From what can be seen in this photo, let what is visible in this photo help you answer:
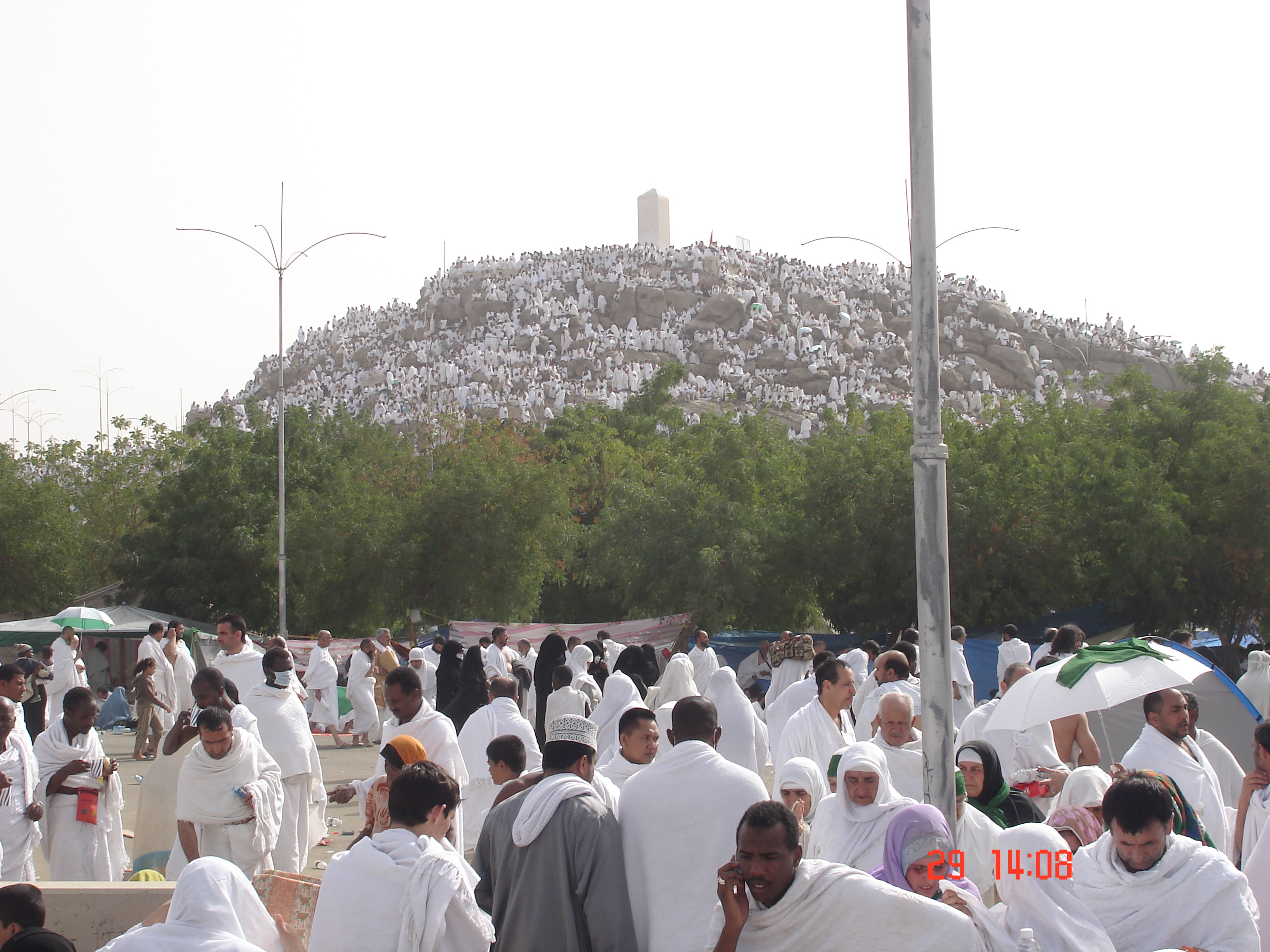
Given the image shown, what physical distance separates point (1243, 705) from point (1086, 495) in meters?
12.9

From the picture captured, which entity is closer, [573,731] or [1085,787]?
[573,731]

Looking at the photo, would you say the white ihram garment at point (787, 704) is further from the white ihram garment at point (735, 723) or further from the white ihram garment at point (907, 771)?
the white ihram garment at point (907, 771)

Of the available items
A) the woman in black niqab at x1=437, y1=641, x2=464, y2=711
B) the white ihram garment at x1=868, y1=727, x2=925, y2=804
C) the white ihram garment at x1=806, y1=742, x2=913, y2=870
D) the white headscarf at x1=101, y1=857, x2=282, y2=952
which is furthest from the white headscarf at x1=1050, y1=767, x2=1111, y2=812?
the woman in black niqab at x1=437, y1=641, x2=464, y2=711

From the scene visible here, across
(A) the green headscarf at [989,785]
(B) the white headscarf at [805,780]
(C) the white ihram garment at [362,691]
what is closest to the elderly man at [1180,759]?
(A) the green headscarf at [989,785]

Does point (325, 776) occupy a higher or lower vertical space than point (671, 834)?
lower

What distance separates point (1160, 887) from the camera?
3.86 m

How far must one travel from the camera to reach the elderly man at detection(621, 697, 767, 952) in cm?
423

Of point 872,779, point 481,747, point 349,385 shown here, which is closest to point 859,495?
point 481,747

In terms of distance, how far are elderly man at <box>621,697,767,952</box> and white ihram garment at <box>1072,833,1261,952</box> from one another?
1.16 m

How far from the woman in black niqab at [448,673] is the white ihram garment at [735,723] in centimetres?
244

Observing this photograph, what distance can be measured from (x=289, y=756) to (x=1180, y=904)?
567cm

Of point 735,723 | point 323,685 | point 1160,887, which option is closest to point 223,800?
point 735,723

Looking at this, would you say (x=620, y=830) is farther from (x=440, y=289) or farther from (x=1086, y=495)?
(x=440, y=289)

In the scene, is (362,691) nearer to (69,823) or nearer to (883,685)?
(69,823)
